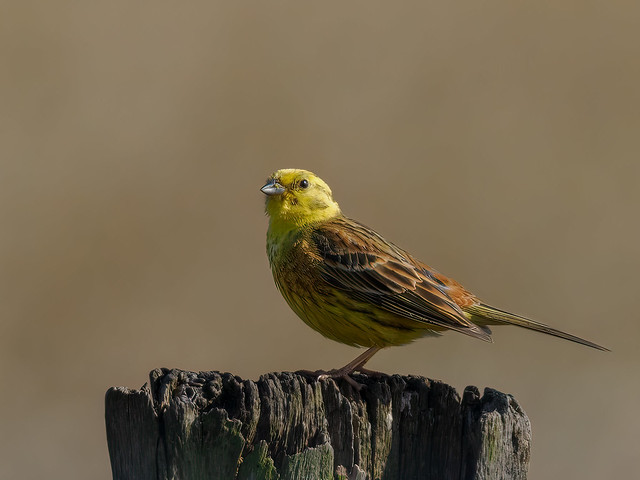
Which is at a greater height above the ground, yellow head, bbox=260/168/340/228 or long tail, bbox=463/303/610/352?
yellow head, bbox=260/168/340/228

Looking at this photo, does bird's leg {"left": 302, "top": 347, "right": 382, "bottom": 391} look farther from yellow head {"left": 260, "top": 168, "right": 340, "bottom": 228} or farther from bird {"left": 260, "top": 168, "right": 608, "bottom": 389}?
yellow head {"left": 260, "top": 168, "right": 340, "bottom": 228}

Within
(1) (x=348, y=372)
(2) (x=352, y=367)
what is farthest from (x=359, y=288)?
(1) (x=348, y=372)

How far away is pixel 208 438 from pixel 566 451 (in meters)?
6.03

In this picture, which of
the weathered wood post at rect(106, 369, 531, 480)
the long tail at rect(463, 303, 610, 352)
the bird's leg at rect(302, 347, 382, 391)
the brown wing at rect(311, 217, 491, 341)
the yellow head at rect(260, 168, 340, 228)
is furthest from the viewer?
the yellow head at rect(260, 168, 340, 228)

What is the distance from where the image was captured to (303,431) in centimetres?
418

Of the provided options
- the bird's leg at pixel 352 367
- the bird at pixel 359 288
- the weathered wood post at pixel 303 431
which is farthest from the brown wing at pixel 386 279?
the weathered wood post at pixel 303 431

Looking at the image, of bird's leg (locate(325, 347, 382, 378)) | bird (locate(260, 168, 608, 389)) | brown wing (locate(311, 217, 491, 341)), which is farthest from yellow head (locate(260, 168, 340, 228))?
bird's leg (locate(325, 347, 382, 378))

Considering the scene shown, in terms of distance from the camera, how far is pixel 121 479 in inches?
163

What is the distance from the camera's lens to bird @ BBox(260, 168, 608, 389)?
5777 millimetres

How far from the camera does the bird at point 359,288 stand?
5777mm

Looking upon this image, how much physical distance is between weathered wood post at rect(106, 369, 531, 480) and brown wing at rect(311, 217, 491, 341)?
1.21 metres

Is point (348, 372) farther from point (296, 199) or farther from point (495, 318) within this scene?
point (296, 199)

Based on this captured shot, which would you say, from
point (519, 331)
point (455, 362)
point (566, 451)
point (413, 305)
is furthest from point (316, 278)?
point (519, 331)

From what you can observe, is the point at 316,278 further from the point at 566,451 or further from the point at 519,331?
the point at 519,331
